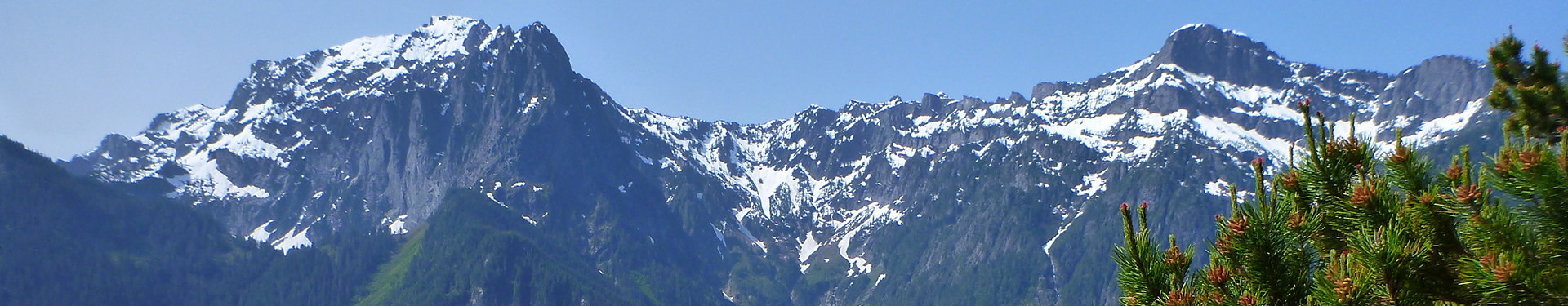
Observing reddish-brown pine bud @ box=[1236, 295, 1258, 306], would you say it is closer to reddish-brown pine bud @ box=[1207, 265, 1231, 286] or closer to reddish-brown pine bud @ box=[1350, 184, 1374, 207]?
reddish-brown pine bud @ box=[1207, 265, 1231, 286]

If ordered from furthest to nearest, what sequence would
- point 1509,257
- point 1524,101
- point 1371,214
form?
point 1524,101, point 1371,214, point 1509,257

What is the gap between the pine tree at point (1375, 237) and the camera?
19.6 feet

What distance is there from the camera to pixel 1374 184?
247 inches

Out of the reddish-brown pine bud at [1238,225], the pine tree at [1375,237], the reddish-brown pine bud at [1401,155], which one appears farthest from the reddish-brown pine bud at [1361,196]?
the reddish-brown pine bud at [1238,225]

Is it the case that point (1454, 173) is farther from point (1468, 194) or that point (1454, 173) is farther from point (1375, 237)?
point (1375, 237)

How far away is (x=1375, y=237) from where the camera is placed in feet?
19.3

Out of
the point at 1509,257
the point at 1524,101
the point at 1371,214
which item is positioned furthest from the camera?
the point at 1524,101

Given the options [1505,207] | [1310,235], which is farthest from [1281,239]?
[1505,207]

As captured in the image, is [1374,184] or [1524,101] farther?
[1524,101]

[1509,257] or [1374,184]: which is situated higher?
[1374,184]

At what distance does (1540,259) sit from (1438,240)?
1.98 ft

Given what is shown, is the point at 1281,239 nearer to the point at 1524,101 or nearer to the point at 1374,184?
the point at 1374,184

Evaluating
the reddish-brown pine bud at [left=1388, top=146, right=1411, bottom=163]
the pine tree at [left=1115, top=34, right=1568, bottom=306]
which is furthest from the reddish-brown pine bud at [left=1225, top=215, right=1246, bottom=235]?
the reddish-brown pine bud at [left=1388, top=146, right=1411, bottom=163]

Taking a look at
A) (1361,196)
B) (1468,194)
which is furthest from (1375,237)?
(1468,194)
